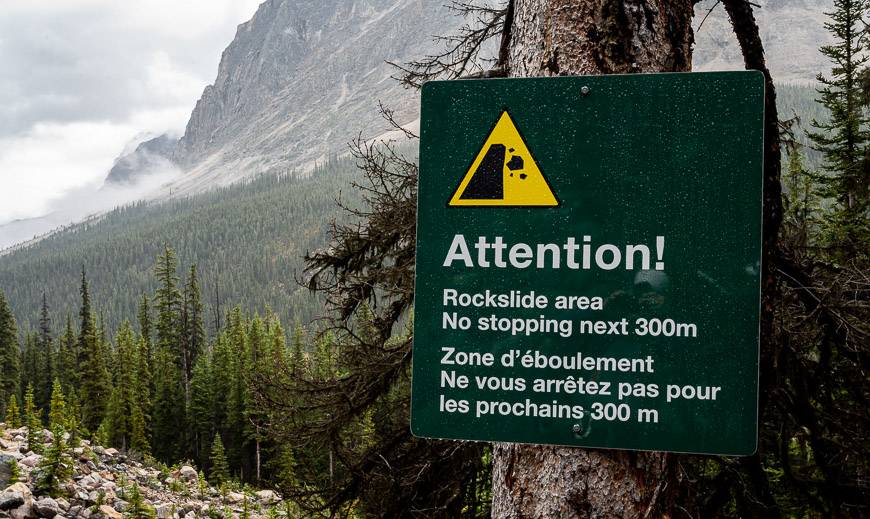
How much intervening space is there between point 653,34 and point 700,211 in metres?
0.53

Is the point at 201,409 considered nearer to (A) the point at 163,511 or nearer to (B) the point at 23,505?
(A) the point at 163,511

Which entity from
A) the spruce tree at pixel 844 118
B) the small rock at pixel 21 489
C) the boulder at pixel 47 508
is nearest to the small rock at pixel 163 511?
the boulder at pixel 47 508

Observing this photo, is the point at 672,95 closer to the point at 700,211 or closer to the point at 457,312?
the point at 700,211

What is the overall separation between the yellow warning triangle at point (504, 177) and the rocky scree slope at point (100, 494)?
7608mm

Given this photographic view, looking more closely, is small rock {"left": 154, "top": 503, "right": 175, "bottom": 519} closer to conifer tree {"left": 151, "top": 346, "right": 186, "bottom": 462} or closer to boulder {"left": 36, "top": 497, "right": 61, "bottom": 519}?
boulder {"left": 36, "top": 497, "right": 61, "bottom": 519}

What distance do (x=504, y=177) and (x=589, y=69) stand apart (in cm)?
39

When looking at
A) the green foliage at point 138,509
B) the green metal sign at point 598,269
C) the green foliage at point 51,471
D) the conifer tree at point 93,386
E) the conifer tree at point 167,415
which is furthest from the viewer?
the conifer tree at point 167,415

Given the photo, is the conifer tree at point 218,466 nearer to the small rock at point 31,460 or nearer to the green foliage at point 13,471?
the small rock at point 31,460

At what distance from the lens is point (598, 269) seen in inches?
61.6

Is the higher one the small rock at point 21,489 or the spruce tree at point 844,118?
the spruce tree at point 844,118

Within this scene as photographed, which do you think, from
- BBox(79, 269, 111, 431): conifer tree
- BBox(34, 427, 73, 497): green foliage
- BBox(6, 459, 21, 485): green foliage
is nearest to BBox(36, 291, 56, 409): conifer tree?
BBox(79, 269, 111, 431): conifer tree

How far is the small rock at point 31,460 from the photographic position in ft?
46.4

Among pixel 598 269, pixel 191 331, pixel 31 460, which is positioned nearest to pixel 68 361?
pixel 191 331

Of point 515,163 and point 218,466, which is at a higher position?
point 515,163
